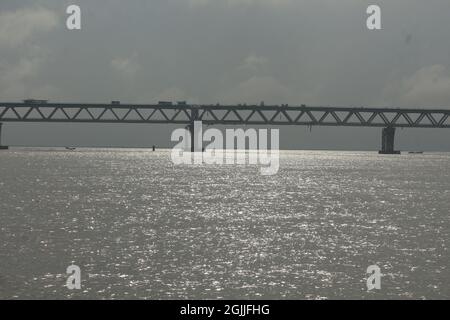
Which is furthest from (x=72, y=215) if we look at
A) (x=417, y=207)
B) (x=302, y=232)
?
(x=417, y=207)

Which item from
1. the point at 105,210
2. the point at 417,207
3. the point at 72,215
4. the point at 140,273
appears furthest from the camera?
the point at 417,207

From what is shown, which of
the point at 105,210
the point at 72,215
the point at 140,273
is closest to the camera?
the point at 140,273

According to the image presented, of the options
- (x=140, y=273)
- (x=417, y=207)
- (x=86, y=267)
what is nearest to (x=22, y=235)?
(x=86, y=267)

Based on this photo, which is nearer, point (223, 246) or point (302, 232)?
point (223, 246)

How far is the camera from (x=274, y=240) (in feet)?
130

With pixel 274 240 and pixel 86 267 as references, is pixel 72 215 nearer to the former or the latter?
pixel 274 240

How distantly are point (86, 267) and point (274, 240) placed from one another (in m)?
13.3
